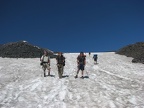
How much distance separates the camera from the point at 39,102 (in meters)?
16.4

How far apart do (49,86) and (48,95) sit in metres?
2.63

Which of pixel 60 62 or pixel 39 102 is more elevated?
pixel 60 62

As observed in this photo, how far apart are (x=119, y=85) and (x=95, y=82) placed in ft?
6.29

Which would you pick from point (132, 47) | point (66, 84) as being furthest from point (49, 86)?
point (132, 47)

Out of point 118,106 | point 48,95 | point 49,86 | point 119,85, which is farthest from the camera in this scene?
point 119,85

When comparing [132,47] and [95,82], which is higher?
[132,47]

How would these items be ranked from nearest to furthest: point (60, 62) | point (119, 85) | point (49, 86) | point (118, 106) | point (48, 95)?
point (118, 106)
point (48, 95)
point (49, 86)
point (119, 85)
point (60, 62)

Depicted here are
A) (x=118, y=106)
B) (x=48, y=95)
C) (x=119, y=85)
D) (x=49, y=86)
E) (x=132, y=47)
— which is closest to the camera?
(x=118, y=106)

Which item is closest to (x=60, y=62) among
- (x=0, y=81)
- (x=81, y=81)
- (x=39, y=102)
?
(x=81, y=81)

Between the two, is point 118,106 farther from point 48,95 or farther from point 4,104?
point 4,104

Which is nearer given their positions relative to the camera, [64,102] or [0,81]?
[64,102]

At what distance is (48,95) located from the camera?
18.0 metres

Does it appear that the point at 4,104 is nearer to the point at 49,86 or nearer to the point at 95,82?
the point at 49,86

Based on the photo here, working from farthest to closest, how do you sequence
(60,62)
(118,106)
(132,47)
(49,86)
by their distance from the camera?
(132,47) < (60,62) < (49,86) < (118,106)
